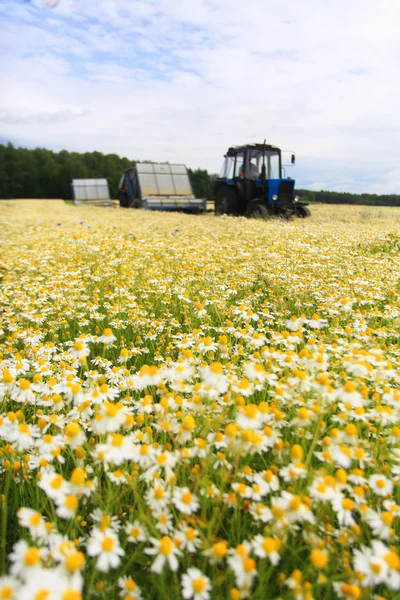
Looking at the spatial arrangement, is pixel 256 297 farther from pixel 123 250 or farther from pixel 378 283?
pixel 123 250

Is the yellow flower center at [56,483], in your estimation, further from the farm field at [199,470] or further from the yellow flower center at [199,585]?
the yellow flower center at [199,585]

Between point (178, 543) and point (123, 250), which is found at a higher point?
point (123, 250)

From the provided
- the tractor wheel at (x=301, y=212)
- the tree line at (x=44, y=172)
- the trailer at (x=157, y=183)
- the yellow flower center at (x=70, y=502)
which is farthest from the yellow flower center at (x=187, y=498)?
the tree line at (x=44, y=172)

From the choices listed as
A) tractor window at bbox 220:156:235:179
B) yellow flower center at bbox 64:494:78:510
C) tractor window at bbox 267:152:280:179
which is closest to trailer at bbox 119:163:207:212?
tractor window at bbox 220:156:235:179

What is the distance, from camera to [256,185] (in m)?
15.1

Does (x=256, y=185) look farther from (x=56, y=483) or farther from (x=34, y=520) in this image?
(x=34, y=520)

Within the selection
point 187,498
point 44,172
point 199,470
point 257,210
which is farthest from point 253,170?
point 44,172

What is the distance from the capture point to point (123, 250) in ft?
24.0

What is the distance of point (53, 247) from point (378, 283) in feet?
19.2

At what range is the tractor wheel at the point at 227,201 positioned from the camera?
51.9 feet

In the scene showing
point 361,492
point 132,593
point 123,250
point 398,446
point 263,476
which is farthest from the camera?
point 123,250

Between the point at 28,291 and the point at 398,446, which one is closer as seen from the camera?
the point at 398,446

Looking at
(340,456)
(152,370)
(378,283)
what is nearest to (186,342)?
(152,370)

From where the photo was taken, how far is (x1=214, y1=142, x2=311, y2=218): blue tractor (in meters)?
14.4
